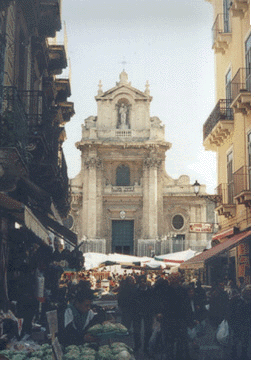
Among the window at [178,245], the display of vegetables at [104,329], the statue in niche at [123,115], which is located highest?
the statue in niche at [123,115]

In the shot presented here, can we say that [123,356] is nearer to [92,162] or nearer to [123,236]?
[123,236]

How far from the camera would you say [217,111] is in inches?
517

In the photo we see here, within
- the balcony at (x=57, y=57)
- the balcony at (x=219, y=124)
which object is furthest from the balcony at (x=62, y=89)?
the balcony at (x=219, y=124)

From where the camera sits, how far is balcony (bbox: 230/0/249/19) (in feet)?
40.1

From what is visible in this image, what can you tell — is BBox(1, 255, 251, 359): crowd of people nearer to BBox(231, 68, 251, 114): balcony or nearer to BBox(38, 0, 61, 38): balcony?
BBox(231, 68, 251, 114): balcony

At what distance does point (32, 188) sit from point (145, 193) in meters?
22.8

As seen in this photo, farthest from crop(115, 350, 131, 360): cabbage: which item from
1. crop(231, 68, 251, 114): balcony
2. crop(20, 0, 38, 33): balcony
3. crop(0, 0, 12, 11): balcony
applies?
crop(231, 68, 251, 114): balcony

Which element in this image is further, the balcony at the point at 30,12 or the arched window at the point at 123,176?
the arched window at the point at 123,176

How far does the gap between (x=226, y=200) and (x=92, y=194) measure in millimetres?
17883

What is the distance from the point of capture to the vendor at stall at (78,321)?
6.97 meters

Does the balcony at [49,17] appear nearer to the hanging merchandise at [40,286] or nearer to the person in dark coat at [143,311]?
the hanging merchandise at [40,286]

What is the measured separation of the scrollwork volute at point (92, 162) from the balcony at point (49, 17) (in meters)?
17.9
